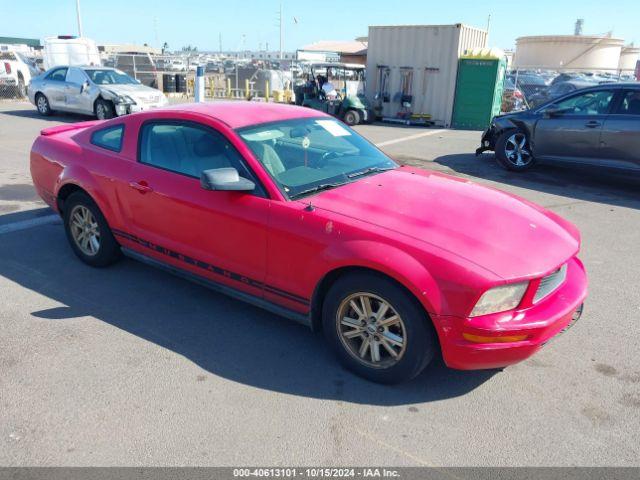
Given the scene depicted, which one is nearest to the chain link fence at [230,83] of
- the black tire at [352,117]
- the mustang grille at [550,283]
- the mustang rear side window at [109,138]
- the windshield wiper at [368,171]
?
the black tire at [352,117]

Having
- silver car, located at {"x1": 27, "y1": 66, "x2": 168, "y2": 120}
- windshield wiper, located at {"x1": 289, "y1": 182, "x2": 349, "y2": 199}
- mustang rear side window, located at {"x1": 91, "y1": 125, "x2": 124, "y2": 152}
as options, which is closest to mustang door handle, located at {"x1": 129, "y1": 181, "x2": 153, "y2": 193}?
mustang rear side window, located at {"x1": 91, "y1": 125, "x2": 124, "y2": 152}

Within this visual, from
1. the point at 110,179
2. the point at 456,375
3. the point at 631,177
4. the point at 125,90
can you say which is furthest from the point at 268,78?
the point at 456,375

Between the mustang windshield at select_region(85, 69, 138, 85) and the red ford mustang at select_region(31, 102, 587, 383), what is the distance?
1193 cm

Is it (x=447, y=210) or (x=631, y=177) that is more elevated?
(x=447, y=210)

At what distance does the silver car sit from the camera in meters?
14.9

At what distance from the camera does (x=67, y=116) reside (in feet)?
56.0

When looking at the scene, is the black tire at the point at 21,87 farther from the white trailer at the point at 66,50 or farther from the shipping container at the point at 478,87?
the shipping container at the point at 478,87

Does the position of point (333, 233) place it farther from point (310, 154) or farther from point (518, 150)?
point (518, 150)

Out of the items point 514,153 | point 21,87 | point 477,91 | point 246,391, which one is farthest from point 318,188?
point 21,87

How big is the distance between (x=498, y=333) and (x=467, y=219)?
2.65ft

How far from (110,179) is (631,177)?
7671 mm

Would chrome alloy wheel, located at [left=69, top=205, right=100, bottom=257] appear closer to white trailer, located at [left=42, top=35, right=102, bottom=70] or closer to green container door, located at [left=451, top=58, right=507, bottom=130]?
green container door, located at [left=451, top=58, right=507, bottom=130]

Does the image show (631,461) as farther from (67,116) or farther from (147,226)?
(67,116)

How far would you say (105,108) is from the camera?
1509 centimetres
